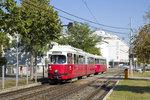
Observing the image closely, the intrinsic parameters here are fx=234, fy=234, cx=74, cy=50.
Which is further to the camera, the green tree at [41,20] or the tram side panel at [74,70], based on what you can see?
the green tree at [41,20]

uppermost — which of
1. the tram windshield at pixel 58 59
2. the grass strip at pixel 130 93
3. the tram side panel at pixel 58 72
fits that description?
the tram windshield at pixel 58 59

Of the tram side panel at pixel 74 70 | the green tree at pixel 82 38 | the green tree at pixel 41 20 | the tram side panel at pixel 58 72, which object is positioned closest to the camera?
the tram side panel at pixel 58 72

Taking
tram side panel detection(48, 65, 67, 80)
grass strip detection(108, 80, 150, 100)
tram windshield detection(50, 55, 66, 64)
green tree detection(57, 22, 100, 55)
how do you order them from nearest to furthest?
grass strip detection(108, 80, 150, 100) < tram side panel detection(48, 65, 67, 80) < tram windshield detection(50, 55, 66, 64) < green tree detection(57, 22, 100, 55)

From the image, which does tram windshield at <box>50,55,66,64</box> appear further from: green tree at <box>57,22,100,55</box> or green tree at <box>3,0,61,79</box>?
green tree at <box>57,22,100,55</box>

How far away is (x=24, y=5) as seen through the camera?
2216cm

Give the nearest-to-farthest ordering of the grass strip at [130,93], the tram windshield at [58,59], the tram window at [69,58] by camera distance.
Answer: the grass strip at [130,93] → the tram windshield at [58,59] → the tram window at [69,58]

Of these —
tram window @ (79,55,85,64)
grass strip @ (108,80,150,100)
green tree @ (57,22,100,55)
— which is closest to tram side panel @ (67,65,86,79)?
tram window @ (79,55,85,64)

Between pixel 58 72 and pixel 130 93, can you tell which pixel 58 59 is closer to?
pixel 58 72

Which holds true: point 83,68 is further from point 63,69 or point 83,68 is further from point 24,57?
point 24,57

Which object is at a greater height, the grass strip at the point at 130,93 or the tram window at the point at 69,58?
the tram window at the point at 69,58

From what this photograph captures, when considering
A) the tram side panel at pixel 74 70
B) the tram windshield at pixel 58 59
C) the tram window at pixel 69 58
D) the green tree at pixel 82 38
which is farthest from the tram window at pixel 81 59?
the green tree at pixel 82 38

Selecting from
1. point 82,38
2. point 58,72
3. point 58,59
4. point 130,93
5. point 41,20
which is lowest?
point 130,93

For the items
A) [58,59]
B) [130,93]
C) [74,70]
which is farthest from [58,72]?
[130,93]

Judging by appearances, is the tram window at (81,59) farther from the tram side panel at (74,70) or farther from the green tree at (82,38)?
the green tree at (82,38)
